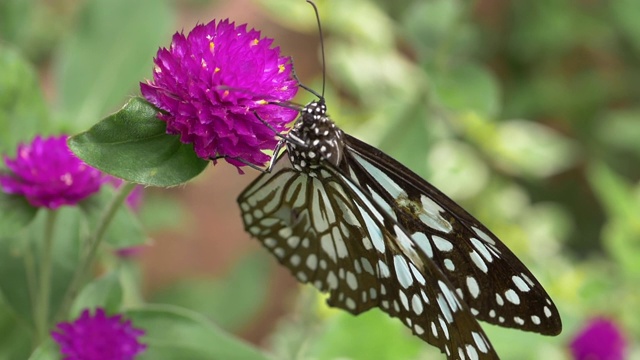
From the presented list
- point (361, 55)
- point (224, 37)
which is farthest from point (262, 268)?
point (224, 37)

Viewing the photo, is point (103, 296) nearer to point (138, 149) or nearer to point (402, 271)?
point (138, 149)

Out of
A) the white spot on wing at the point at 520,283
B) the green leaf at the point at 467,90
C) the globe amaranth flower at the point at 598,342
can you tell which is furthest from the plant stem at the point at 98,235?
the globe amaranth flower at the point at 598,342

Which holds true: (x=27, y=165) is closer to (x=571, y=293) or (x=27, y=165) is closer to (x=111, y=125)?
(x=111, y=125)

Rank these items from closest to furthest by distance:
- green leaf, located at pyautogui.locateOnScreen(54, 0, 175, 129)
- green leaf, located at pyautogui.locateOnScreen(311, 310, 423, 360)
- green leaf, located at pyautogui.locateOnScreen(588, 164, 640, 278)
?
green leaf, located at pyautogui.locateOnScreen(311, 310, 423, 360)
green leaf, located at pyautogui.locateOnScreen(54, 0, 175, 129)
green leaf, located at pyautogui.locateOnScreen(588, 164, 640, 278)

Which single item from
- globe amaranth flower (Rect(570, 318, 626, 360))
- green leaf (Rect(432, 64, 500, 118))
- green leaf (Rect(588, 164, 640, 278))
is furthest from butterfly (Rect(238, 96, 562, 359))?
green leaf (Rect(588, 164, 640, 278))

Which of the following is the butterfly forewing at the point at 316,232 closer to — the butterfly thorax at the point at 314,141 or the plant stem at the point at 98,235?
the butterfly thorax at the point at 314,141

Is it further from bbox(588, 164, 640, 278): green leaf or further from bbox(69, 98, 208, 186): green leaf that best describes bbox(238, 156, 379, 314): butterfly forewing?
bbox(588, 164, 640, 278): green leaf
